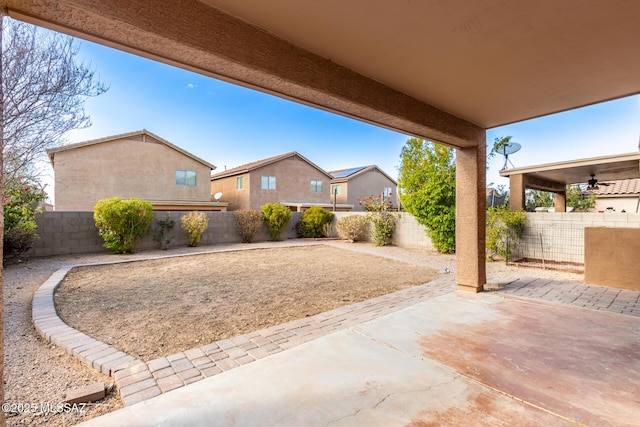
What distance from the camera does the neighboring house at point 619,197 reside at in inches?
637

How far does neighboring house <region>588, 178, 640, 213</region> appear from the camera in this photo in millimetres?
16188

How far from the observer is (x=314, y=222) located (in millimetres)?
14641

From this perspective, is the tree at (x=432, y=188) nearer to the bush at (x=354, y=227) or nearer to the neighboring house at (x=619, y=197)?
the bush at (x=354, y=227)

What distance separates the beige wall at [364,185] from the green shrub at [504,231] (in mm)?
16518

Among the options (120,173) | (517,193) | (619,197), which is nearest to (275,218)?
(517,193)

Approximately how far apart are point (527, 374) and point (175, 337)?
3.42 meters

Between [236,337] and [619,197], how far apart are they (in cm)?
2278

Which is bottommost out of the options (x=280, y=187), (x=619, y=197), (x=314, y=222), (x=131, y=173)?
(x=314, y=222)

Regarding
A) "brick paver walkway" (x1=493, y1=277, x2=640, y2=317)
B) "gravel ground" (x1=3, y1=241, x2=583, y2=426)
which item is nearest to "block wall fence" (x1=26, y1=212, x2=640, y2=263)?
"brick paver walkway" (x1=493, y1=277, x2=640, y2=317)

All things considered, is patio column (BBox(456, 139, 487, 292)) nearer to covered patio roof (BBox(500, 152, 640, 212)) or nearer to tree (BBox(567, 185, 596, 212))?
covered patio roof (BBox(500, 152, 640, 212))

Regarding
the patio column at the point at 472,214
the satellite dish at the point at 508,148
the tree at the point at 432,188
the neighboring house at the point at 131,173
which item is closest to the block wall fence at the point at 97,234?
the tree at the point at 432,188

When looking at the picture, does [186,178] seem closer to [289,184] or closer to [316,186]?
[289,184]

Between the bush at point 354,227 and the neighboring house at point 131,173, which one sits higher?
the neighboring house at point 131,173

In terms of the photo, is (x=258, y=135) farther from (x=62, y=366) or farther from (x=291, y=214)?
(x=62, y=366)
